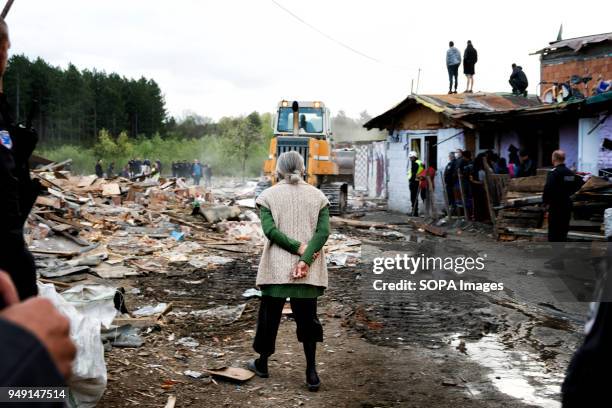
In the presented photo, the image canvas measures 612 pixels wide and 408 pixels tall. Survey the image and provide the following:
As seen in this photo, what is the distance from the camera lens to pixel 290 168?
15.3 ft

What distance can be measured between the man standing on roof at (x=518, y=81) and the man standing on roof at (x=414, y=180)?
17.8 feet

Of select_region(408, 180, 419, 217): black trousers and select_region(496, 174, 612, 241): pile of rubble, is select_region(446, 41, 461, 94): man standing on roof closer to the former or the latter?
select_region(408, 180, 419, 217): black trousers

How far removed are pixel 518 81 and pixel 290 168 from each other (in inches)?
728

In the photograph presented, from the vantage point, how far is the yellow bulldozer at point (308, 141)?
53.7 ft

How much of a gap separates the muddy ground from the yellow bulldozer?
7.73 metres

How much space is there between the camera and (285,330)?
633 centimetres

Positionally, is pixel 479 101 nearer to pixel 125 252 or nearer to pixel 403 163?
pixel 403 163

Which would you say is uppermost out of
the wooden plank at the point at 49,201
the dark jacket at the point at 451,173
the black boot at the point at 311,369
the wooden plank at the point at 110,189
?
the dark jacket at the point at 451,173

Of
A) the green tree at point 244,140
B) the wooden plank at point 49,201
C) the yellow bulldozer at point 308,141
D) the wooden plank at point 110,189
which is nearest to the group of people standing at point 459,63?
the yellow bulldozer at point 308,141

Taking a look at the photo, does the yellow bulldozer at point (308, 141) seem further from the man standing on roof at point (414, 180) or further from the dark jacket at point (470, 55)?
the dark jacket at point (470, 55)

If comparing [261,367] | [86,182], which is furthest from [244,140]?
[261,367]

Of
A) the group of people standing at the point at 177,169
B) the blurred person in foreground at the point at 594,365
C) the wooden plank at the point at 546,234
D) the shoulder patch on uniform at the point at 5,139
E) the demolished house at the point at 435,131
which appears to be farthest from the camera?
the group of people standing at the point at 177,169

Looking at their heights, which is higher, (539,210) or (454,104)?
(454,104)

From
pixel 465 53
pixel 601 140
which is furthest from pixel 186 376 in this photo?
pixel 465 53
